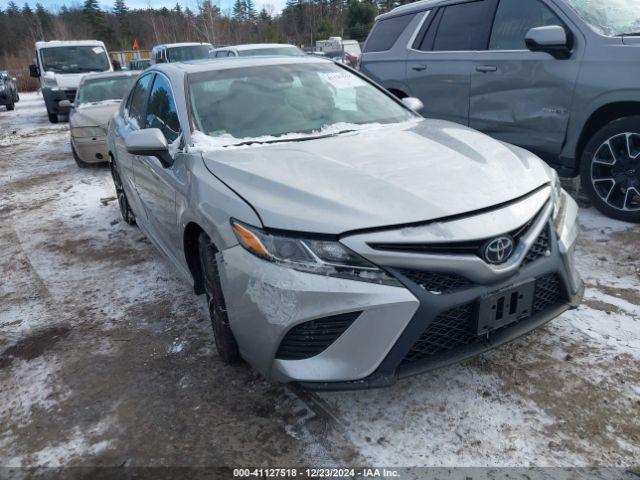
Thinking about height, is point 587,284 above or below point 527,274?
below

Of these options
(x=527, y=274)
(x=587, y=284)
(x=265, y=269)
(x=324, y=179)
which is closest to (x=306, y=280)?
(x=265, y=269)

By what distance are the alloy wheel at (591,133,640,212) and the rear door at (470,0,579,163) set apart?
1.24 feet

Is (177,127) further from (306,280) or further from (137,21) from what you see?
(137,21)

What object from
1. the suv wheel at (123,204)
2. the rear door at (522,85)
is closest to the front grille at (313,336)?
the rear door at (522,85)

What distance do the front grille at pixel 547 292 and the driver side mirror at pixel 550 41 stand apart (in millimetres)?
2599

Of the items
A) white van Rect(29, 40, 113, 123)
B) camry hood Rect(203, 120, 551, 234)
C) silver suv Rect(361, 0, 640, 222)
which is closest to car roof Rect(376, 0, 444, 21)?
silver suv Rect(361, 0, 640, 222)

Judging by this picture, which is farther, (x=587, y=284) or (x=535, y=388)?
(x=587, y=284)

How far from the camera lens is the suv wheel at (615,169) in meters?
4.07

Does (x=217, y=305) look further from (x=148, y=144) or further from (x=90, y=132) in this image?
(x=90, y=132)

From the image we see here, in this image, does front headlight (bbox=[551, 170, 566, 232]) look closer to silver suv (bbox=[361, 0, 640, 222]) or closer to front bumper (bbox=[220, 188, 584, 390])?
front bumper (bbox=[220, 188, 584, 390])

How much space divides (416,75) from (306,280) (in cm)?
433

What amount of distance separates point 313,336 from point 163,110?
2.16 metres

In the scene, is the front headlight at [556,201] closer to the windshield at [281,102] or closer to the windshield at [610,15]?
the windshield at [281,102]

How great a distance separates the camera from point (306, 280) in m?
2.05
